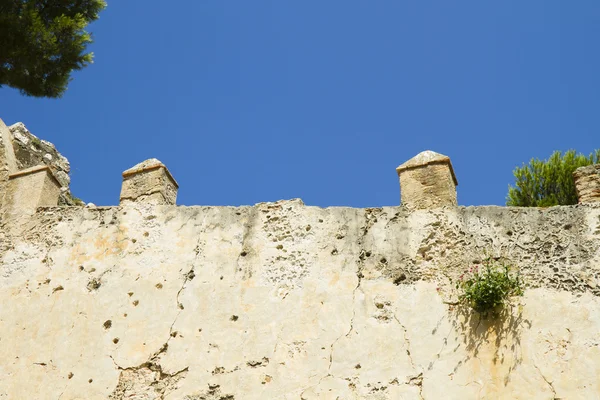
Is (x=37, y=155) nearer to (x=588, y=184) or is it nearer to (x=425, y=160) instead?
(x=425, y=160)

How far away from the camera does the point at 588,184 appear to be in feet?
20.4

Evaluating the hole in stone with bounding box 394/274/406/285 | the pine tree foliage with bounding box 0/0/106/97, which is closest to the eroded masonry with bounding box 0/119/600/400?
the hole in stone with bounding box 394/274/406/285

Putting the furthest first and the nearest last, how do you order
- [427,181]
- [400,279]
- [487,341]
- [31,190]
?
[31,190]
[427,181]
[400,279]
[487,341]

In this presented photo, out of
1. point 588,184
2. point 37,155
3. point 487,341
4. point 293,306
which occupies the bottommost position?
point 487,341

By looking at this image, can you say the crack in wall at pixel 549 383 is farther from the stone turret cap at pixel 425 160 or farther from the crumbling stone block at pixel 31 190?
the crumbling stone block at pixel 31 190

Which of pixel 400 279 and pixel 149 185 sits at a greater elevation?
pixel 149 185

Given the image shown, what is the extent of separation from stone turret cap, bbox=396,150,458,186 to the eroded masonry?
2 centimetres

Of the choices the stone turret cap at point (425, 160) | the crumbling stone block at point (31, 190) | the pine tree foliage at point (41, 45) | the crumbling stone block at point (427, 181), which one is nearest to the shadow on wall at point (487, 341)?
the crumbling stone block at point (427, 181)

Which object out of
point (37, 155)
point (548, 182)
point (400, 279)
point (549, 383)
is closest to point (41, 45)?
point (37, 155)

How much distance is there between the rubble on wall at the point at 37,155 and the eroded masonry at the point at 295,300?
54.3 inches

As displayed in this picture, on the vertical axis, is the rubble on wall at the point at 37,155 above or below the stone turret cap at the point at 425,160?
above

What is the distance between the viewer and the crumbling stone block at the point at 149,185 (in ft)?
23.2

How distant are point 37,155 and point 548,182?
31.3ft

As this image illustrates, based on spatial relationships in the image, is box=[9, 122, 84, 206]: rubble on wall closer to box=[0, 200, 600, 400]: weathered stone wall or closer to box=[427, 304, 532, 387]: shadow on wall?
box=[0, 200, 600, 400]: weathered stone wall
